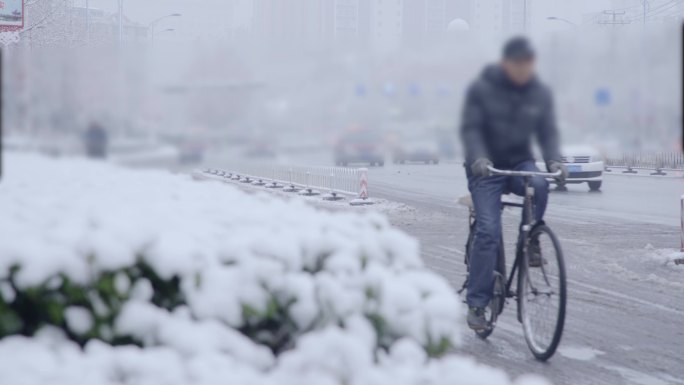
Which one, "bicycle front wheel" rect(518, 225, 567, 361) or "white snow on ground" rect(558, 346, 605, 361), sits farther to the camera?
"white snow on ground" rect(558, 346, 605, 361)

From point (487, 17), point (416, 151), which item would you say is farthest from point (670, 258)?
point (416, 151)

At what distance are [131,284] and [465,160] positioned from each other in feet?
9.27

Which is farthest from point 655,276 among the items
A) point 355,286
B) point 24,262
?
point 24,262

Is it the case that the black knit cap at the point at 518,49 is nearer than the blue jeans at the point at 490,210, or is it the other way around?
the black knit cap at the point at 518,49

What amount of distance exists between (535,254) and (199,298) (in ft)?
10.6

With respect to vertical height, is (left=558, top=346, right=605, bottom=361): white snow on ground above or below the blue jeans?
below

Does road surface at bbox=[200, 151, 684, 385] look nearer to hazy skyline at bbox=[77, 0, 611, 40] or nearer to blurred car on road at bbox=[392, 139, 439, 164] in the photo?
blurred car on road at bbox=[392, 139, 439, 164]

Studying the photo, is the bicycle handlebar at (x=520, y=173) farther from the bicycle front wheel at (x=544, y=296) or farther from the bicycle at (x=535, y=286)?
the bicycle front wheel at (x=544, y=296)

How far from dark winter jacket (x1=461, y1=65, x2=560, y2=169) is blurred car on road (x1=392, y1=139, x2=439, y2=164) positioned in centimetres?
31

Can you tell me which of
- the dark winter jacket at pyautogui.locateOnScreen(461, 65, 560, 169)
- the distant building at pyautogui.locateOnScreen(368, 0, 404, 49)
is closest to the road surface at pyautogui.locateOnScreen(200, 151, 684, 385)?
the dark winter jacket at pyautogui.locateOnScreen(461, 65, 560, 169)

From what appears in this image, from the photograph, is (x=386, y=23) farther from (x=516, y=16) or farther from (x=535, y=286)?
(x=535, y=286)

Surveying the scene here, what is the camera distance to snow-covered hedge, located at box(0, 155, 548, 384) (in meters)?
2.38

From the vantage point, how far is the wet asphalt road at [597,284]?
5.33 metres

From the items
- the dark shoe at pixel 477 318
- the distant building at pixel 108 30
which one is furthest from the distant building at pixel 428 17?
the dark shoe at pixel 477 318
